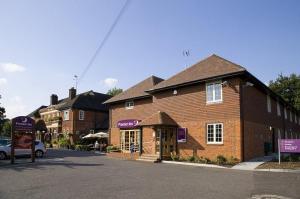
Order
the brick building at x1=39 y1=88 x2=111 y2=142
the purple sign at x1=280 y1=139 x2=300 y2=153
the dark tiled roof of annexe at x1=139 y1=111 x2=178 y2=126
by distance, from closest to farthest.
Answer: the purple sign at x1=280 y1=139 x2=300 y2=153 < the dark tiled roof of annexe at x1=139 y1=111 x2=178 y2=126 < the brick building at x1=39 y1=88 x2=111 y2=142

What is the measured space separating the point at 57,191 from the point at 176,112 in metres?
16.2

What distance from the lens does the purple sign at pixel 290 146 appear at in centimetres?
1953

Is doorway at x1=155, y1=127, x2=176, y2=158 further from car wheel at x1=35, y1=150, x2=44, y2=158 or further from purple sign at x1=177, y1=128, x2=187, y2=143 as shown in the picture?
car wheel at x1=35, y1=150, x2=44, y2=158

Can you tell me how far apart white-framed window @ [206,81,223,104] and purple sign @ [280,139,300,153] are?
16.8ft

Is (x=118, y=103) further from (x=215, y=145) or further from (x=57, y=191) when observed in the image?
(x=57, y=191)

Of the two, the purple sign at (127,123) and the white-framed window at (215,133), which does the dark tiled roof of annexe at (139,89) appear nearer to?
the purple sign at (127,123)

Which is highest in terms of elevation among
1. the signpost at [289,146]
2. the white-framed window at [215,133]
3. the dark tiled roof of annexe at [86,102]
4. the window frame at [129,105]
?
the dark tiled roof of annexe at [86,102]

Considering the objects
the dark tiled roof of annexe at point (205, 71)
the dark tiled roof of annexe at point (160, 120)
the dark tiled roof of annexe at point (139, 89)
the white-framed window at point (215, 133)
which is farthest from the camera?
the dark tiled roof of annexe at point (139, 89)

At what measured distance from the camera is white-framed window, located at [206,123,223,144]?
22.8 m

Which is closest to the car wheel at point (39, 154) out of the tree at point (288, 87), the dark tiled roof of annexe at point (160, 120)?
the dark tiled roof of annexe at point (160, 120)

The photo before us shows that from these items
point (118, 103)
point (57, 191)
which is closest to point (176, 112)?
point (118, 103)

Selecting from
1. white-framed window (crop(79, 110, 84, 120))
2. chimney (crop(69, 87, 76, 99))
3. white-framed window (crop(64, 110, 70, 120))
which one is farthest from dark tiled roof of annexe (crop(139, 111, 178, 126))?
chimney (crop(69, 87, 76, 99))

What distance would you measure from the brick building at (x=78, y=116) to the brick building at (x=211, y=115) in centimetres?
1917

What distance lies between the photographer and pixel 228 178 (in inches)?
574
